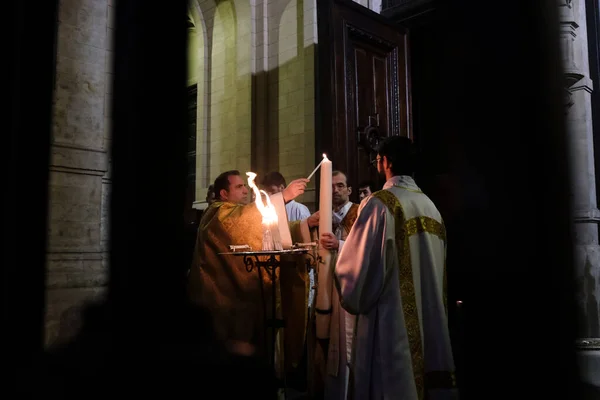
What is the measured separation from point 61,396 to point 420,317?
1.82 m

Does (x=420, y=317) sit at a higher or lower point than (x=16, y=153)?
lower

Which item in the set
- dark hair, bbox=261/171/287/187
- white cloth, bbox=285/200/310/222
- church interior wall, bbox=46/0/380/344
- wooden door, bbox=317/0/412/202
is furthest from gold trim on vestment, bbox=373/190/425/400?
church interior wall, bbox=46/0/380/344

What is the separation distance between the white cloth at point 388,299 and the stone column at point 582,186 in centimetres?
265

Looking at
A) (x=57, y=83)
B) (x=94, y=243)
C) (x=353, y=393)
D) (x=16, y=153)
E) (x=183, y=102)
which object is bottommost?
(x=353, y=393)

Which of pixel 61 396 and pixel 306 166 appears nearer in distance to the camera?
pixel 61 396

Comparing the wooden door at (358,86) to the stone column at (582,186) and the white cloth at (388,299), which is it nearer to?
the stone column at (582,186)

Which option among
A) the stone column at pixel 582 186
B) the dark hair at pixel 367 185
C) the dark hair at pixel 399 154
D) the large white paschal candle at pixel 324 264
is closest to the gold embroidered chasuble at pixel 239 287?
the large white paschal candle at pixel 324 264

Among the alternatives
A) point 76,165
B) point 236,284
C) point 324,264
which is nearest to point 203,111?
point 76,165

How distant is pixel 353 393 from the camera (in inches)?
117

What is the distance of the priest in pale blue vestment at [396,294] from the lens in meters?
2.91

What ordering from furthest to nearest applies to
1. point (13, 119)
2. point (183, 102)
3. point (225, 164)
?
point (225, 164), point (183, 102), point (13, 119)

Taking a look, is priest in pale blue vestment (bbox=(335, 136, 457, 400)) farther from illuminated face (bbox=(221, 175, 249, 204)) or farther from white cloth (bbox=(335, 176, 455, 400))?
illuminated face (bbox=(221, 175, 249, 204))

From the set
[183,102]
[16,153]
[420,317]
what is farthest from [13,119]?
[420,317]

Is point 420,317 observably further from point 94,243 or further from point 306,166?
point 306,166
